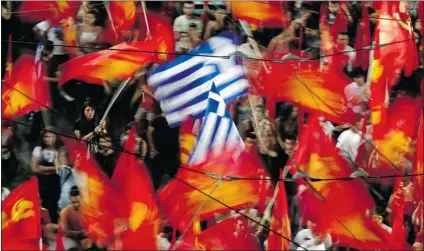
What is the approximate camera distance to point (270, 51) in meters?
1.83

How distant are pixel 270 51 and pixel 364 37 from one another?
0.91 feet

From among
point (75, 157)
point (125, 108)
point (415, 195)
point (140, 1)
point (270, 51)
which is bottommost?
point (415, 195)

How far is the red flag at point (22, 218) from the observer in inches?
70.6

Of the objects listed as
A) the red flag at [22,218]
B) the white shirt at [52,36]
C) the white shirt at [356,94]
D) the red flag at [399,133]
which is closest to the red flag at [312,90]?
the white shirt at [356,94]

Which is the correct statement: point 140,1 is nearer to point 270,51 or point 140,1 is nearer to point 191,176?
point 270,51

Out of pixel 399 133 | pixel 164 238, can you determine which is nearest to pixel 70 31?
pixel 164 238

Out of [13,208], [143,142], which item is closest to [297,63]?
[143,142]

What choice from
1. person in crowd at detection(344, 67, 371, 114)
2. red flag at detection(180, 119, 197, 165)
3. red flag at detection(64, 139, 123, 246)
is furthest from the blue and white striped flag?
person in crowd at detection(344, 67, 371, 114)

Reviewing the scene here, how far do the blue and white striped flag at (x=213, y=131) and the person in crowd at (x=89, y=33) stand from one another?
36 centimetres

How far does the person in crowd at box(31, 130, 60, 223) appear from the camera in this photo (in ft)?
5.89

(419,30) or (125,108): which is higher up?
(419,30)

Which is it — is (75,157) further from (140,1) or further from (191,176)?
(140,1)

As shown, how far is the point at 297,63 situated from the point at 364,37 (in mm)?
211

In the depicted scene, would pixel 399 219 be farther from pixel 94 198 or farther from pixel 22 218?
pixel 22 218
